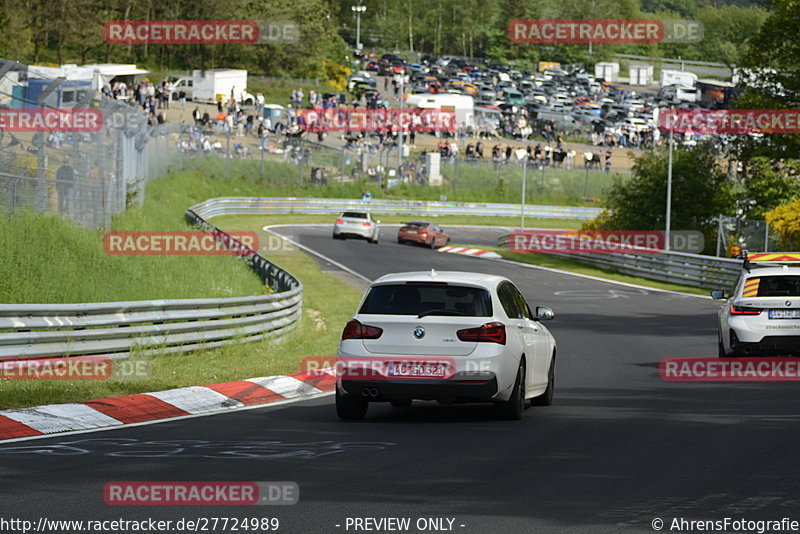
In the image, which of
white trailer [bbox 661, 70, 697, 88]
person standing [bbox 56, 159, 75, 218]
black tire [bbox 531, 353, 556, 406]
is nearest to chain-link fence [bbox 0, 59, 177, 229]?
person standing [bbox 56, 159, 75, 218]

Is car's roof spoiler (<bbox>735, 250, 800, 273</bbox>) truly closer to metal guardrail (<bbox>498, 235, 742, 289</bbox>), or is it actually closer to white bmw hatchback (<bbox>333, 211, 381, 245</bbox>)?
metal guardrail (<bbox>498, 235, 742, 289</bbox>)

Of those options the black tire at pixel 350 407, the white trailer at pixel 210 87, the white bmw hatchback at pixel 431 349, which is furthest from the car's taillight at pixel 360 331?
the white trailer at pixel 210 87

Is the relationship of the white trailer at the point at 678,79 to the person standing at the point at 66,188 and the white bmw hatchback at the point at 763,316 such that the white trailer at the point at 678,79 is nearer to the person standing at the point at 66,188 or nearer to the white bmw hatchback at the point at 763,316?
the person standing at the point at 66,188

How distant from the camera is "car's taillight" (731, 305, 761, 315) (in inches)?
727

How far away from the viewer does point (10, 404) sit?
42.1ft

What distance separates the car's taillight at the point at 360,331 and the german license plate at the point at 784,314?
8.14 metres

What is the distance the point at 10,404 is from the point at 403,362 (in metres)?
4.06

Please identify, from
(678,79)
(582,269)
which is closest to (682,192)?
(582,269)

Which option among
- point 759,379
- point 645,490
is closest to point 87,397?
point 645,490

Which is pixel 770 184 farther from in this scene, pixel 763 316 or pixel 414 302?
pixel 414 302

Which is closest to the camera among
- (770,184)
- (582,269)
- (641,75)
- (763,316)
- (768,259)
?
(763,316)

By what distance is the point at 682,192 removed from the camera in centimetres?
5047

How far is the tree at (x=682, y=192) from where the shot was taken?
50.4 m

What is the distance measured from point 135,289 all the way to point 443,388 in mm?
10687
